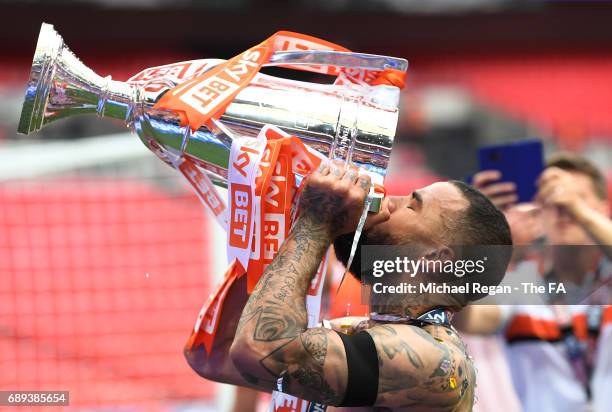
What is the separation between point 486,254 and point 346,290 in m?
0.65

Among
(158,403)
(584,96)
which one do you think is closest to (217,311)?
(158,403)

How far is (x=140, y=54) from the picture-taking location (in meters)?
14.2

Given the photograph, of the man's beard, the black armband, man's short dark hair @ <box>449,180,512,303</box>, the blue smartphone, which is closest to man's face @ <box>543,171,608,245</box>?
the blue smartphone

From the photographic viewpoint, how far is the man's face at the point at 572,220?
3244 millimetres

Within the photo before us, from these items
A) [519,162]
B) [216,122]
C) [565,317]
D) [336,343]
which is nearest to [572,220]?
[519,162]

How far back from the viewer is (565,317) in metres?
3.52

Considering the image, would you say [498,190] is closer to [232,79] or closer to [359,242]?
[359,242]

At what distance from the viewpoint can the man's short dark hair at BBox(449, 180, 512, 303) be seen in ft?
7.24

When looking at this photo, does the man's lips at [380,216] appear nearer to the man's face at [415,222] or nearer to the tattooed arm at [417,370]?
the man's face at [415,222]

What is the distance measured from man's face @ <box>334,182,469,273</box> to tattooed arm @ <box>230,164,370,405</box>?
0.15m

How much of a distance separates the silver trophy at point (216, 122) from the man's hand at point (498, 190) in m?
1.06

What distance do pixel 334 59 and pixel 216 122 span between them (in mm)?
344

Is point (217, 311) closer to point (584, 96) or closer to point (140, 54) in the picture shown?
point (140, 54)

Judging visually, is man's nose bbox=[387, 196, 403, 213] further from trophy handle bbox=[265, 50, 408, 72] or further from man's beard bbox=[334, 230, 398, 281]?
trophy handle bbox=[265, 50, 408, 72]
